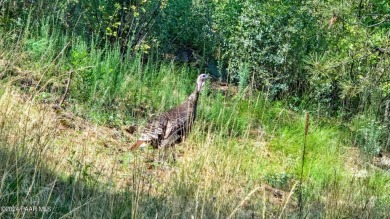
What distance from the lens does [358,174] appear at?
671cm

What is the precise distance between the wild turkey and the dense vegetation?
192mm

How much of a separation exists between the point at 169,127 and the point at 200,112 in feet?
5.32

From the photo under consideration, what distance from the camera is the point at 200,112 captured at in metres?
9.30

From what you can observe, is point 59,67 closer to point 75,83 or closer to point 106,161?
point 75,83

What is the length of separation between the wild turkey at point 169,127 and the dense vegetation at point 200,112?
7.6 inches

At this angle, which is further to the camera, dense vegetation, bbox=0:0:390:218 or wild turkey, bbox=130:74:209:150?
wild turkey, bbox=130:74:209:150

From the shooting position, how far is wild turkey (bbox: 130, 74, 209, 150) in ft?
24.6

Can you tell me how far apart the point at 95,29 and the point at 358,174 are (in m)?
5.97

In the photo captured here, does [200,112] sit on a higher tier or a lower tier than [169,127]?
lower

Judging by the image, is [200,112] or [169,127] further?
[200,112]

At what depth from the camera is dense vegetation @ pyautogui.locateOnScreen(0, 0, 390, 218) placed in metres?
4.70

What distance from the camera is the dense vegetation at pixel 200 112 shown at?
15.4ft

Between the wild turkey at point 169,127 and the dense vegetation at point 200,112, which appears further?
the wild turkey at point 169,127

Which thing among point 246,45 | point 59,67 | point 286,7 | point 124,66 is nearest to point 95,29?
point 124,66
